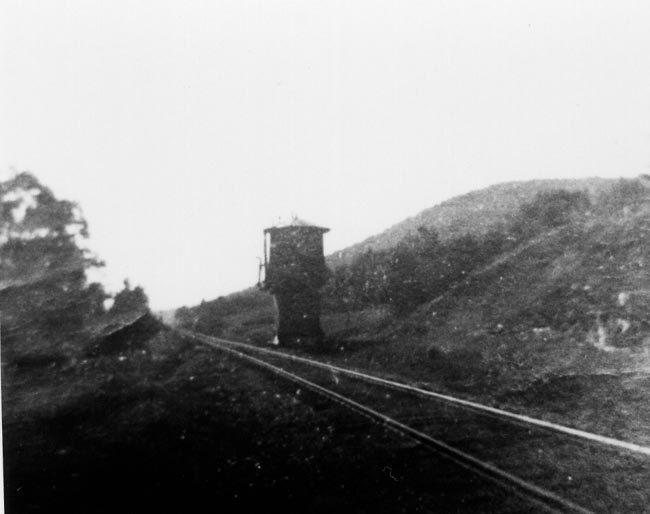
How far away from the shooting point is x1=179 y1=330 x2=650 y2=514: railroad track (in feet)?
15.5

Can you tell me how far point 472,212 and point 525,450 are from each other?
37494 millimetres

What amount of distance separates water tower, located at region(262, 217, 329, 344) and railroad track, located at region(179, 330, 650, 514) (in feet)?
43.1

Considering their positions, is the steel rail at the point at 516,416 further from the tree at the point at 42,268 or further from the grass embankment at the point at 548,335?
the tree at the point at 42,268

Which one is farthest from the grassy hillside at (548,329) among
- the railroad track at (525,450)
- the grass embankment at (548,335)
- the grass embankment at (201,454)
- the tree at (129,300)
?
the tree at (129,300)

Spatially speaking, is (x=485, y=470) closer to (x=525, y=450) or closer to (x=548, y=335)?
(x=525, y=450)

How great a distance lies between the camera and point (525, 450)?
5.98 m

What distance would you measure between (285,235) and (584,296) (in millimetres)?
12829

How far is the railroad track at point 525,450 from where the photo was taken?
186 inches

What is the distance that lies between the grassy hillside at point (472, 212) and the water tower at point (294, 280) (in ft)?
49.4

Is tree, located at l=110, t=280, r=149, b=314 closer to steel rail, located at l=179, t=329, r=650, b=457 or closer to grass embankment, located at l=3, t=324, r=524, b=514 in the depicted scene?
grass embankment, located at l=3, t=324, r=524, b=514

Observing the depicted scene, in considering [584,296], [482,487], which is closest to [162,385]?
[482,487]

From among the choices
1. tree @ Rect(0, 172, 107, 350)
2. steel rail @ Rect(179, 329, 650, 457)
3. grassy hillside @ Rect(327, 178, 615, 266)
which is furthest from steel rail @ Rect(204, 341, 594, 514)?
grassy hillside @ Rect(327, 178, 615, 266)

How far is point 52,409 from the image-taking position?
10.6 metres

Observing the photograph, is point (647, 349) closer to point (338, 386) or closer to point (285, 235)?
point (338, 386)
